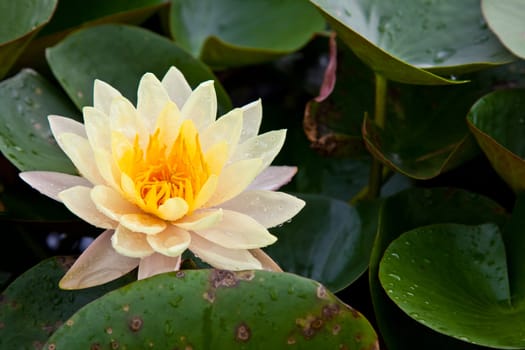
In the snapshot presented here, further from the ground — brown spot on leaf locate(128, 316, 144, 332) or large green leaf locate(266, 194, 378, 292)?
brown spot on leaf locate(128, 316, 144, 332)

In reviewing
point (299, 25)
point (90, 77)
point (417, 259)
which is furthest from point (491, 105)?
point (90, 77)

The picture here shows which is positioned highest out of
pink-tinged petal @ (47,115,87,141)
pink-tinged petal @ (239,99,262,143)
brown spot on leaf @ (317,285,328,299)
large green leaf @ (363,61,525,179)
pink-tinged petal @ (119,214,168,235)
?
pink-tinged petal @ (47,115,87,141)

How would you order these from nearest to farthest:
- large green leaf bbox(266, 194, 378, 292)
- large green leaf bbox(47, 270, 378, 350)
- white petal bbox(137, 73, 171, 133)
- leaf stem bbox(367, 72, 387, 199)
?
large green leaf bbox(47, 270, 378, 350)
white petal bbox(137, 73, 171, 133)
large green leaf bbox(266, 194, 378, 292)
leaf stem bbox(367, 72, 387, 199)

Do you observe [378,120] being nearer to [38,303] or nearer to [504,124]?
[504,124]

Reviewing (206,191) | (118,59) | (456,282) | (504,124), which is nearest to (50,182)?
(206,191)

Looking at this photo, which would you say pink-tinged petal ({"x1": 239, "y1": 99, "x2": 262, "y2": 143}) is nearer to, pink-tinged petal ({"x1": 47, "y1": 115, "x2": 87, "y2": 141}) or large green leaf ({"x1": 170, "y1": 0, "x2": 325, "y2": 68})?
pink-tinged petal ({"x1": 47, "y1": 115, "x2": 87, "y2": 141})

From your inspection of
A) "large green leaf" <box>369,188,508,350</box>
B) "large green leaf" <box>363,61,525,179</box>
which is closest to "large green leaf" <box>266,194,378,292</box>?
"large green leaf" <box>369,188,508,350</box>

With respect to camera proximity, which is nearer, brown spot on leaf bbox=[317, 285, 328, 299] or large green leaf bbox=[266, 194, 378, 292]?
brown spot on leaf bbox=[317, 285, 328, 299]

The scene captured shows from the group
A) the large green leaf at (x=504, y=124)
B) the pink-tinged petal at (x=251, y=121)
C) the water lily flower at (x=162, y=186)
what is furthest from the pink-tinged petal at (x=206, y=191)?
the large green leaf at (x=504, y=124)
